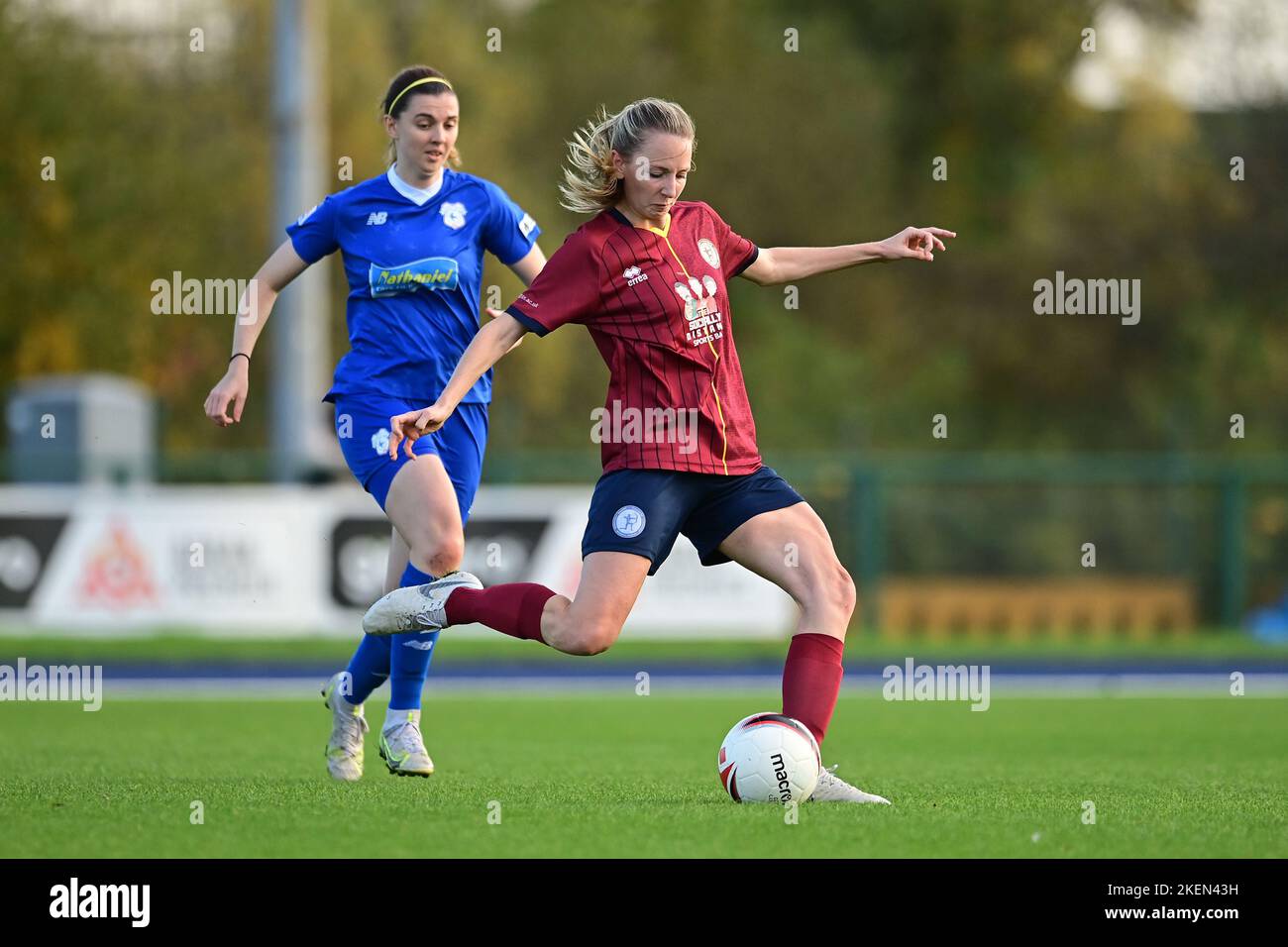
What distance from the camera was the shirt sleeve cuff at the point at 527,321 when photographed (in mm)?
6238

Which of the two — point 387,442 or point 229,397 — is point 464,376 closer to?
point 387,442

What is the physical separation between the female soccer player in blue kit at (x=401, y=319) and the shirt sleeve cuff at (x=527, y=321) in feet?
3.13

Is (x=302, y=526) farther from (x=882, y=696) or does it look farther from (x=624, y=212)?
(x=624, y=212)

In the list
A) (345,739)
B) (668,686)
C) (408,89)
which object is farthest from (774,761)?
(668,686)

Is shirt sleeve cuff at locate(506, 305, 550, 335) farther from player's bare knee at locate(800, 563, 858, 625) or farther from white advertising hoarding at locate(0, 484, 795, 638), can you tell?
white advertising hoarding at locate(0, 484, 795, 638)

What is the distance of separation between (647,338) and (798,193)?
104 ft

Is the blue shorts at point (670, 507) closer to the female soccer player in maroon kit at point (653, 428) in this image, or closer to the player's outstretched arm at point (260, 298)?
the female soccer player in maroon kit at point (653, 428)

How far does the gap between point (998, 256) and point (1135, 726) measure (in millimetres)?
27474

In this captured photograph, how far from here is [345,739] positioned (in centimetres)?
733

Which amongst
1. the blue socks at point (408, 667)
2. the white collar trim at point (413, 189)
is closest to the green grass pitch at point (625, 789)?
the blue socks at point (408, 667)

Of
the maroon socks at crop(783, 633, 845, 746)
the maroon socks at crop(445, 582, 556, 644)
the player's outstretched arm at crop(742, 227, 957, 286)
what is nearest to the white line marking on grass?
the maroon socks at crop(445, 582, 556, 644)

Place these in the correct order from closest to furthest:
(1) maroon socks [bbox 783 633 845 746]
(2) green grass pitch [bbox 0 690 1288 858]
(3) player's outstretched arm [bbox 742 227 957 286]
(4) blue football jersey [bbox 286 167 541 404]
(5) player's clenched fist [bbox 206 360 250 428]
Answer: (2) green grass pitch [bbox 0 690 1288 858]
(1) maroon socks [bbox 783 633 845 746]
(3) player's outstretched arm [bbox 742 227 957 286]
(5) player's clenched fist [bbox 206 360 250 428]
(4) blue football jersey [bbox 286 167 541 404]

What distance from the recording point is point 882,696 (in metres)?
13.3

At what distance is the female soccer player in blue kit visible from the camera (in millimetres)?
7156
